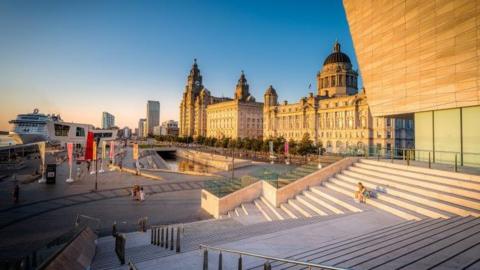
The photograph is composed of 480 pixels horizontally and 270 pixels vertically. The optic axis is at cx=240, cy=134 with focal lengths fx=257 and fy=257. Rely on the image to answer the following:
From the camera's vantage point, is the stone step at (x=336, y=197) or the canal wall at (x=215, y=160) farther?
the canal wall at (x=215, y=160)

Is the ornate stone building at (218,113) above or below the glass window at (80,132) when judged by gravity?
above

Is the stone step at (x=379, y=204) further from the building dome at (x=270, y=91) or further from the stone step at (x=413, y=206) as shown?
the building dome at (x=270, y=91)

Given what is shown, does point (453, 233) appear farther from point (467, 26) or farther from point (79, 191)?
point (79, 191)

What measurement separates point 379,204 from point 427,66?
→ 417 inches

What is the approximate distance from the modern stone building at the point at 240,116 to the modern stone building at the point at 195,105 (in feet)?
57.4

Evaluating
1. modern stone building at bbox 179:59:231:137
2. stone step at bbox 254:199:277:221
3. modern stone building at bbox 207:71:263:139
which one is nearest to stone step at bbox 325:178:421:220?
stone step at bbox 254:199:277:221

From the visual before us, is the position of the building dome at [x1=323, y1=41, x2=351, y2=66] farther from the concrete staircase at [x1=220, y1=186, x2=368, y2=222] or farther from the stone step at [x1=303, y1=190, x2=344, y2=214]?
the stone step at [x1=303, y1=190, x2=344, y2=214]

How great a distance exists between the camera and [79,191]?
2253cm

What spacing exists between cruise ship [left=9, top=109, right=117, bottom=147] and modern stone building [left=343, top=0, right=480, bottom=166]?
3273 inches

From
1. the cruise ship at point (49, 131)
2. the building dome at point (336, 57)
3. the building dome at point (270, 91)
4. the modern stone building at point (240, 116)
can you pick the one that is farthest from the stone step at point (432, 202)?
the modern stone building at point (240, 116)

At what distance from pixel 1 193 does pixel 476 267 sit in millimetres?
29064

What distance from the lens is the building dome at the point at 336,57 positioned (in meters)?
95.1

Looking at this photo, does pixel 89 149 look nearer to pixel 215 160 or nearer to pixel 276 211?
pixel 276 211

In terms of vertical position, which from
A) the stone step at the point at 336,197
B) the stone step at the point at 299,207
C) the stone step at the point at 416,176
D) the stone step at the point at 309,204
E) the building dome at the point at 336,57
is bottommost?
the stone step at the point at 299,207
